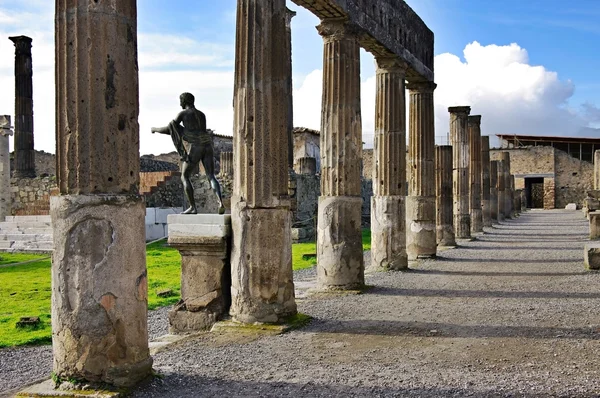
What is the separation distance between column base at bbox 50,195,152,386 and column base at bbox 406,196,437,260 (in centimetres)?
1060

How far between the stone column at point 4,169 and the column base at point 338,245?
1849cm

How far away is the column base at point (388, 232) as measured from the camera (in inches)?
482

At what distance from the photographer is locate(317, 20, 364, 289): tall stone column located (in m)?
9.67

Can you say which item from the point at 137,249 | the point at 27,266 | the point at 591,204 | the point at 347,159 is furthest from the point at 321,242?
the point at 591,204

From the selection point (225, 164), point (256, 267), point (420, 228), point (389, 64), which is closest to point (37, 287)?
point (256, 267)

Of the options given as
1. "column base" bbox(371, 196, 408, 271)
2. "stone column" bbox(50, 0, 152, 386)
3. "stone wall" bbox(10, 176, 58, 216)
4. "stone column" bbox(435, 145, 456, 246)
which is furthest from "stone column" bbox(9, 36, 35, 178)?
"stone column" bbox(50, 0, 152, 386)

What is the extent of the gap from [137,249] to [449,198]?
47.0ft

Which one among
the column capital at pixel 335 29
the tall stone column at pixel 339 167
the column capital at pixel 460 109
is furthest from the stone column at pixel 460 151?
the column capital at pixel 335 29

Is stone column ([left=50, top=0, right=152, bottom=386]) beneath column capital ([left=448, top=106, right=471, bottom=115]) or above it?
beneath

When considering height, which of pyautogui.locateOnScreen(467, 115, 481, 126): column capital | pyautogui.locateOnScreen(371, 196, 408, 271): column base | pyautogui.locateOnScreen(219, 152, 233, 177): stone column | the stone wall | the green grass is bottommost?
the green grass

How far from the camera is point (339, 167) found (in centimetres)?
975

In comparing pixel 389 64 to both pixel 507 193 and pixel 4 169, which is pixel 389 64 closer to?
pixel 4 169

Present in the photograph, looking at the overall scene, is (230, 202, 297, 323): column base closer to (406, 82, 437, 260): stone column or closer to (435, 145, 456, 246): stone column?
(406, 82, 437, 260): stone column

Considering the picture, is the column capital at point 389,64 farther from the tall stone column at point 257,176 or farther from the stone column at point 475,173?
the stone column at point 475,173
